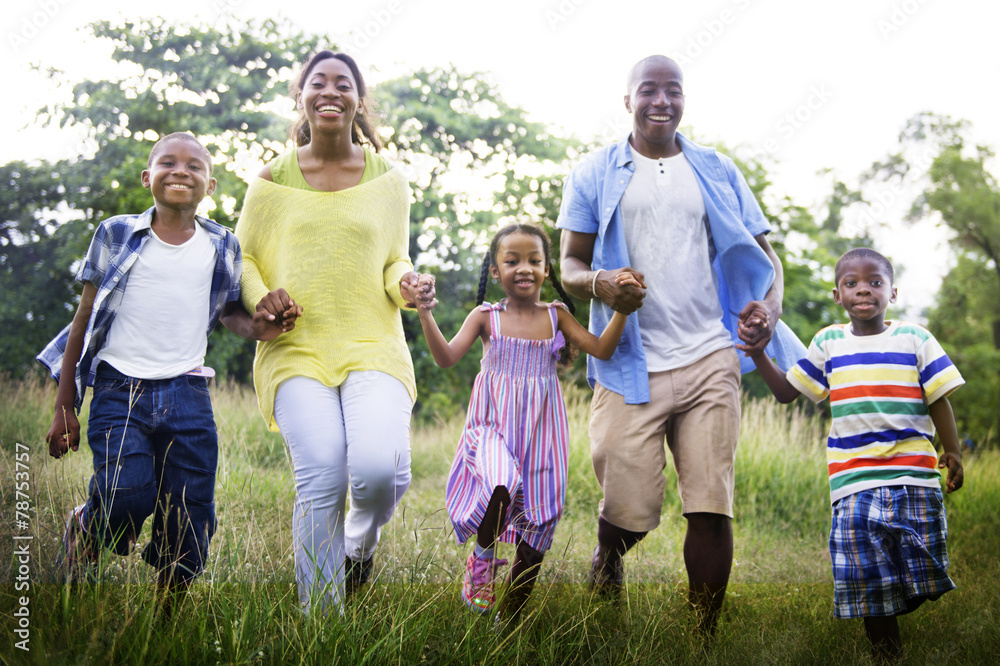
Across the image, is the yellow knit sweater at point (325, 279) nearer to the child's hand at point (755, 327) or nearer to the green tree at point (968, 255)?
the child's hand at point (755, 327)

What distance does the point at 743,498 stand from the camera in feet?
23.5

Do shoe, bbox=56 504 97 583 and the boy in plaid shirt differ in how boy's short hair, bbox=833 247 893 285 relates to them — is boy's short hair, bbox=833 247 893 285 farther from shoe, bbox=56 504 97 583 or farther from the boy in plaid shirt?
shoe, bbox=56 504 97 583

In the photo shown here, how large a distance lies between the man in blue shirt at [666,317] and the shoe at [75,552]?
2.05 m

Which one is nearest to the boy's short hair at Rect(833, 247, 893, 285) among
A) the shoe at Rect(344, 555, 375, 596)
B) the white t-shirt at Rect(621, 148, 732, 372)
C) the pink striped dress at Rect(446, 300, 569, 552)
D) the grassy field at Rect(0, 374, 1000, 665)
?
the white t-shirt at Rect(621, 148, 732, 372)

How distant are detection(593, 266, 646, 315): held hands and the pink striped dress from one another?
370 mm

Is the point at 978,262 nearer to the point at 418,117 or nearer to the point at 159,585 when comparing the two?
the point at 418,117

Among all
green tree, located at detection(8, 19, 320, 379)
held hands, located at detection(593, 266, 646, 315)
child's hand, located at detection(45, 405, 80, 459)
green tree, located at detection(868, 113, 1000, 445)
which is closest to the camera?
child's hand, located at detection(45, 405, 80, 459)

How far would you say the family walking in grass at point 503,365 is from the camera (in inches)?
119

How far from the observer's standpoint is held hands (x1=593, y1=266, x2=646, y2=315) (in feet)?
10.5

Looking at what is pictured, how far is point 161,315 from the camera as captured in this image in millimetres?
3064

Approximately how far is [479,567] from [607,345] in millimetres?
1078

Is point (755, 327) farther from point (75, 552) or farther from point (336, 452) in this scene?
point (75, 552)

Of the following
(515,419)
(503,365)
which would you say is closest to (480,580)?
(515,419)

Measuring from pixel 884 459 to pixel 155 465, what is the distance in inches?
111
